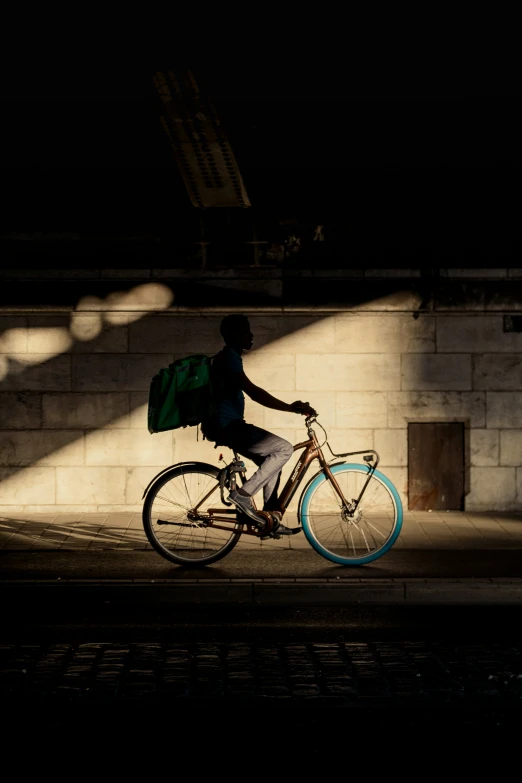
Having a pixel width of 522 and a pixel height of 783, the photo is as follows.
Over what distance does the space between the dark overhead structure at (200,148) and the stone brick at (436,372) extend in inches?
91.2

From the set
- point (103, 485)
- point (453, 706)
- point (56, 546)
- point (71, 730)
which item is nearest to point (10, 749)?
point (71, 730)

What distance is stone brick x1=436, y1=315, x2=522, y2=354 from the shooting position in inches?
426

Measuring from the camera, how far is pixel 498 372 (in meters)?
10.8

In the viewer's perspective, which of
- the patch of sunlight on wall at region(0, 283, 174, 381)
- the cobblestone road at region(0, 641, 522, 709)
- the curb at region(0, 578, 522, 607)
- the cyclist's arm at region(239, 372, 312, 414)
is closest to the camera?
the cobblestone road at region(0, 641, 522, 709)

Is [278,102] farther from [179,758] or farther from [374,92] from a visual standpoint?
[179,758]

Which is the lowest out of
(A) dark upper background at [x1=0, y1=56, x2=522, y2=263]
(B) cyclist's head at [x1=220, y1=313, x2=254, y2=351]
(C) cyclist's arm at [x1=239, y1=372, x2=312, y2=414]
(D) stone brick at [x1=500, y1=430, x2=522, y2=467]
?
(D) stone brick at [x1=500, y1=430, x2=522, y2=467]

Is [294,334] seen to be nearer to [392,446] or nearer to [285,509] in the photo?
[392,446]

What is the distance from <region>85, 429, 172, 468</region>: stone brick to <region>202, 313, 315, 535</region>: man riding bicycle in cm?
274

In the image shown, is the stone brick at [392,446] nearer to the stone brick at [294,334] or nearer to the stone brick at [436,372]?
the stone brick at [436,372]

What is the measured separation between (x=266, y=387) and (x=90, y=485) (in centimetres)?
199

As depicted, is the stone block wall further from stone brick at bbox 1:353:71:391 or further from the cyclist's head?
the cyclist's head

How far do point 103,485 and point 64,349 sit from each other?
1.40m

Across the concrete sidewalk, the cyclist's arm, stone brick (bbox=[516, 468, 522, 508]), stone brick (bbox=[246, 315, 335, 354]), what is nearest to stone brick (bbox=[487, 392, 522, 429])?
stone brick (bbox=[516, 468, 522, 508])

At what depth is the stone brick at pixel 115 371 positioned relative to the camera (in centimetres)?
1080
